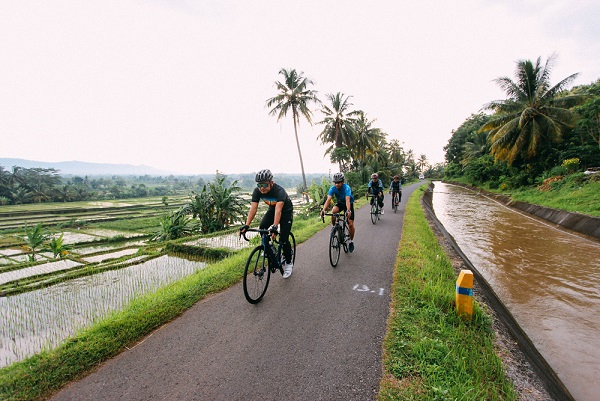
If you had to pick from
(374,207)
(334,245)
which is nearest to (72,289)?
(334,245)

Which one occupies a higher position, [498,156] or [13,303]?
[498,156]

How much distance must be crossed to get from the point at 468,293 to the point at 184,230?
11.2m

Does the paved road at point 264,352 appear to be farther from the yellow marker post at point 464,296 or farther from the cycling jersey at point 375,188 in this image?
the cycling jersey at point 375,188

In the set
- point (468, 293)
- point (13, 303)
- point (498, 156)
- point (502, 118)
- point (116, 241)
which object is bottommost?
point (116, 241)

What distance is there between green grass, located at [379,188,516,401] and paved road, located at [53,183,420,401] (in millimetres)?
165

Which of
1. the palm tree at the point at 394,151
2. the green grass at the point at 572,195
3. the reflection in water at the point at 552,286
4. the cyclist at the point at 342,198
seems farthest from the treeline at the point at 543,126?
→ the palm tree at the point at 394,151

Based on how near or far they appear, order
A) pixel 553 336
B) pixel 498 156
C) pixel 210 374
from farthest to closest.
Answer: pixel 498 156, pixel 553 336, pixel 210 374

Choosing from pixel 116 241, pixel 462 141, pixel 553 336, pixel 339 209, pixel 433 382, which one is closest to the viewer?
pixel 433 382

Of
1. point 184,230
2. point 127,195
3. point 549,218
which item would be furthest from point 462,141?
point 127,195

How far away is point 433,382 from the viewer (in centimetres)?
227

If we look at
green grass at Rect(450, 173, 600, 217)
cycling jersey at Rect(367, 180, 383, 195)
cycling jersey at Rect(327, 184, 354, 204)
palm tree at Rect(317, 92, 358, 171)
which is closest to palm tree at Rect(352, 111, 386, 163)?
palm tree at Rect(317, 92, 358, 171)

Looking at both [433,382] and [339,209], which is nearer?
[433,382]

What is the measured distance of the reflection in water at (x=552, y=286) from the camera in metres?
3.33

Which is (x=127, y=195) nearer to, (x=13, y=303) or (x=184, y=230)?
(x=184, y=230)
